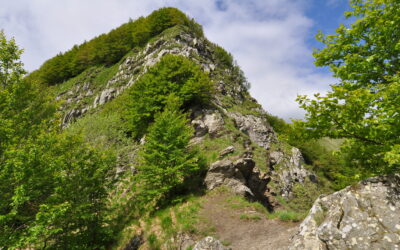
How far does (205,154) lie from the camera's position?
18.3 meters

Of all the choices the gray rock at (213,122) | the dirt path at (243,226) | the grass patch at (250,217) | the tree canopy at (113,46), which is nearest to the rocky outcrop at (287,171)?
the gray rock at (213,122)

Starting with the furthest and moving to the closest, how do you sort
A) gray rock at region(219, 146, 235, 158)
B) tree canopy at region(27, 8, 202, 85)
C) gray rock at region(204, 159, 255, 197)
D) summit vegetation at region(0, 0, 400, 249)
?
tree canopy at region(27, 8, 202, 85) < gray rock at region(219, 146, 235, 158) < gray rock at region(204, 159, 255, 197) < summit vegetation at region(0, 0, 400, 249)

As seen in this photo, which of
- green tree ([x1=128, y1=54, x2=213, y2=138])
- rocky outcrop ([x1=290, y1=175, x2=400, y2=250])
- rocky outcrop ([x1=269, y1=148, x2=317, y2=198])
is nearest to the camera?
rocky outcrop ([x1=290, y1=175, x2=400, y2=250])

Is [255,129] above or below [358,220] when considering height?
above

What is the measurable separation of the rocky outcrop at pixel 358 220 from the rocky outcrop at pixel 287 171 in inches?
699

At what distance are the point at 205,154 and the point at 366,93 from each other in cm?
1327

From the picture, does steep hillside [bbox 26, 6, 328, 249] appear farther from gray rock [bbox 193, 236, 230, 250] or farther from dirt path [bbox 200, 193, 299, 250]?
gray rock [bbox 193, 236, 230, 250]

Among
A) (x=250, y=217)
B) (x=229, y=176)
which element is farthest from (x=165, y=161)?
(x=250, y=217)

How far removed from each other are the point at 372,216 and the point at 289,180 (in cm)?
2325

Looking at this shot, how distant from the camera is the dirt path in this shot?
33.2ft

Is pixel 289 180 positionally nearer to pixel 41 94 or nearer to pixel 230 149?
pixel 230 149

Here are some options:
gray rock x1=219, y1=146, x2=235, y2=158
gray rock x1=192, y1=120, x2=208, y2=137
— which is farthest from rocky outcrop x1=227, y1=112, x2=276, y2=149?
gray rock x1=219, y1=146, x2=235, y2=158

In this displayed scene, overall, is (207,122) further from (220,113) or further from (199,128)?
(220,113)

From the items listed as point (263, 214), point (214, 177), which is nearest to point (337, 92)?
point (263, 214)
